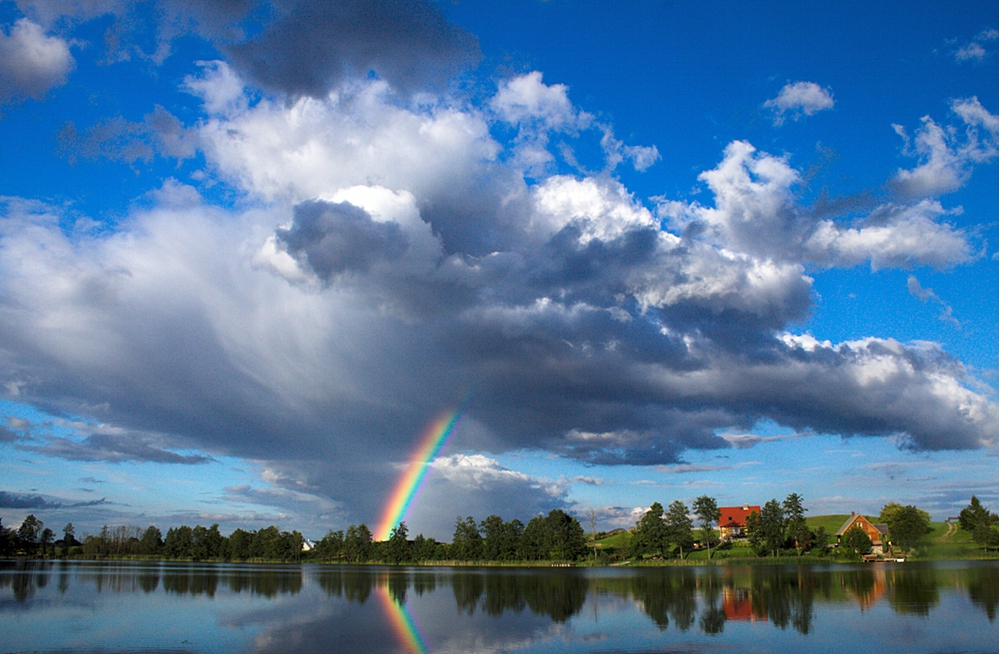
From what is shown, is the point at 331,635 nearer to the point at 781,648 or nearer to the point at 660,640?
the point at 660,640

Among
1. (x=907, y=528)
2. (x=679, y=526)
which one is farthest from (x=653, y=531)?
(x=907, y=528)

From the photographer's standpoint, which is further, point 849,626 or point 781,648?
point 849,626

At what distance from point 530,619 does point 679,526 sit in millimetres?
97449

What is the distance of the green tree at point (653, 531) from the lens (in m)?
128

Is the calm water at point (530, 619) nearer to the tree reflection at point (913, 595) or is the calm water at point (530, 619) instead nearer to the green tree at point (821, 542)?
the tree reflection at point (913, 595)

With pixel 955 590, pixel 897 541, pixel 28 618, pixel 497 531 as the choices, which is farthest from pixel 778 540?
pixel 28 618

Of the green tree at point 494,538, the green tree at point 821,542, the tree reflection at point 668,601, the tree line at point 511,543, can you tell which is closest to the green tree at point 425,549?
the tree line at point 511,543

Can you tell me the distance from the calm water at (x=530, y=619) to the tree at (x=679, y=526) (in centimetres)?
6462

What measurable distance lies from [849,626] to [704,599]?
1624 cm

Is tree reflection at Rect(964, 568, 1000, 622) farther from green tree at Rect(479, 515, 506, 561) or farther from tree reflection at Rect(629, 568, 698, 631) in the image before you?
green tree at Rect(479, 515, 506, 561)

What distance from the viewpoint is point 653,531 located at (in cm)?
12825

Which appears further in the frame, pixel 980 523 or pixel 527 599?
pixel 980 523

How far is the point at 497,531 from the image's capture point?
15625 cm

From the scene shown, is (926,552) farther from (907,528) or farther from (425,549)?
(425,549)
